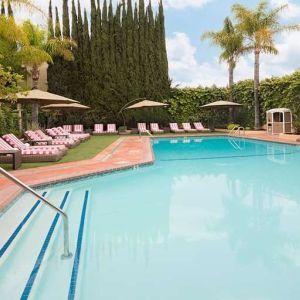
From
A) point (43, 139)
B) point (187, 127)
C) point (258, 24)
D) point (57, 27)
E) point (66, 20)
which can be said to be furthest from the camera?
point (66, 20)

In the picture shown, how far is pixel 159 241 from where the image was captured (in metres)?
4.91

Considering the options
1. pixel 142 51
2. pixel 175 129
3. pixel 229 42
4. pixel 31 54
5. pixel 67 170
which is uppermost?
pixel 142 51

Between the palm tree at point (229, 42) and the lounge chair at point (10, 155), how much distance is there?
67.1 feet

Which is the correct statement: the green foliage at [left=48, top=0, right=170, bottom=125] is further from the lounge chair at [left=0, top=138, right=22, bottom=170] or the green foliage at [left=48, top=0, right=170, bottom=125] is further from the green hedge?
the lounge chair at [left=0, top=138, right=22, bottom=170]

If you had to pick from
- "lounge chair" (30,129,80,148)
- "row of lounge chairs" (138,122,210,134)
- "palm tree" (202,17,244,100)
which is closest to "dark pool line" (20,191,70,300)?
"lounge chair" (30,129,80,148)

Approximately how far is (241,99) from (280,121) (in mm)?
6447

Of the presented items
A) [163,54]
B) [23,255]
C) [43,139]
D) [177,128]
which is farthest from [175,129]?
[23,255]

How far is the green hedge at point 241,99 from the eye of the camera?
22250 mm

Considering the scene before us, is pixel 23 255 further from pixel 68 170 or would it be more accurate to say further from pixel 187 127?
pixel 187 127

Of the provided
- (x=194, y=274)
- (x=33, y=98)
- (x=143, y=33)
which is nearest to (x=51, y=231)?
(x=194, y=274)

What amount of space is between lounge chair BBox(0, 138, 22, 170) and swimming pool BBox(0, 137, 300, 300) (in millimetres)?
2145

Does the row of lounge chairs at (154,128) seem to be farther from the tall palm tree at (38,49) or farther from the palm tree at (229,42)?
the tall palm tree at (38,49)

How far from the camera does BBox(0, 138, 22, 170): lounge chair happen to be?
30.8 feet

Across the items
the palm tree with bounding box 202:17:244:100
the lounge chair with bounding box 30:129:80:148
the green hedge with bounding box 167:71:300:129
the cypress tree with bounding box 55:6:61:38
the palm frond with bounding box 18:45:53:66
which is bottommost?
the lounge chair with bounding box 30:129:80:148
